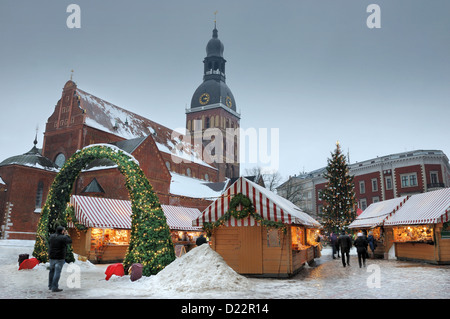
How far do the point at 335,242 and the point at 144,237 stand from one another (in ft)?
50.1

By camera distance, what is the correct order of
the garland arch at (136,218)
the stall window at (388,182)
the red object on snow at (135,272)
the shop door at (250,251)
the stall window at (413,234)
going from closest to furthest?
the red object on snow at (135,272), the garland arch at (136,218), the shop door at (250,251), the stall window at (413,234), the stall window at (388,182)

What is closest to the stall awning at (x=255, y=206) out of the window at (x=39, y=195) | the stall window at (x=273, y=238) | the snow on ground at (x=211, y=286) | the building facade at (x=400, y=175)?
the stall window at (x=273, y=238)

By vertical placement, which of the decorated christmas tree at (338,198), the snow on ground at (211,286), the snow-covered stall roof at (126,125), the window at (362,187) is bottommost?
the snow on ground at (211,286)

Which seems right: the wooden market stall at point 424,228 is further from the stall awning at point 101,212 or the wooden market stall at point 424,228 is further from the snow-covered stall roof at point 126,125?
the snow-covered stall roof at point 126,125

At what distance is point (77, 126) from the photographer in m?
37.1

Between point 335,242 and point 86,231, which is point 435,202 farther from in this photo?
point 86,231

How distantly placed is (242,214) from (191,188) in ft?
109

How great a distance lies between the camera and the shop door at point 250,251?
13430mm

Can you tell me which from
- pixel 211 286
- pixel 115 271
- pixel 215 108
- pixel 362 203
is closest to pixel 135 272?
pixel 115 271

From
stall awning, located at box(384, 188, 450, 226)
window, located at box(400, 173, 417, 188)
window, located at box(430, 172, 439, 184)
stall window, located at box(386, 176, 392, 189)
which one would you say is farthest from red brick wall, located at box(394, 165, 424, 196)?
stall awning, located at box(384, 188, 450, 226)

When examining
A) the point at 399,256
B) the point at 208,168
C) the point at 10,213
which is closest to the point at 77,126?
the point at 10,213

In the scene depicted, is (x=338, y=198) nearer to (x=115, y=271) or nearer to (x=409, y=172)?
(x=409, y=172)

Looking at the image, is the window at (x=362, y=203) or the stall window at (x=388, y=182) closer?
the stall window at (x=388, y=182)

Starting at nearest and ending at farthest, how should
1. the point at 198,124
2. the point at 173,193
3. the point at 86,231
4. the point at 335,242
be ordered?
the point at 86,231
the point at 335,242
the point at 173,193
the point at 198,124
